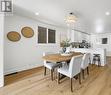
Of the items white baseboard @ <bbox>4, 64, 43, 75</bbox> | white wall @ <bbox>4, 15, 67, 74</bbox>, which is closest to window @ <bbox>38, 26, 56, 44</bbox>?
white wall @ <bbox>4, 15, 67, 74</bbox>

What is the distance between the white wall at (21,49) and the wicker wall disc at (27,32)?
135 mm

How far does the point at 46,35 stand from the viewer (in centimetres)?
554

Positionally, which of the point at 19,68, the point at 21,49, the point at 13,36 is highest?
the point at 13,36

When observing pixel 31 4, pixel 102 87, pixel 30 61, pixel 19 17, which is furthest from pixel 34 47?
pixel 102 87

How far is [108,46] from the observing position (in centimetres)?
954

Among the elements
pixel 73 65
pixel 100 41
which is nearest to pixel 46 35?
pixel 73 65

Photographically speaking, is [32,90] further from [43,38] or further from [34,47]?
[43,38]

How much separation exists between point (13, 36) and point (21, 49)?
0.62 metres

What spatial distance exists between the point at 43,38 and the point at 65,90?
10.8ft

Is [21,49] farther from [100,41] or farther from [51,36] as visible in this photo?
[100,41]

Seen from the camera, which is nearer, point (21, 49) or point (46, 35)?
point (21, 49)

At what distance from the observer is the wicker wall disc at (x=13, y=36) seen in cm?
368

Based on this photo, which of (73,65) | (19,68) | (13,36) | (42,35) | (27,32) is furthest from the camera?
(42,35)

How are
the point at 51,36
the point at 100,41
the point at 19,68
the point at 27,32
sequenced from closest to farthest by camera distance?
the point at 19,68
the point at 27,32
the point at 51,36
the point at 100,41
